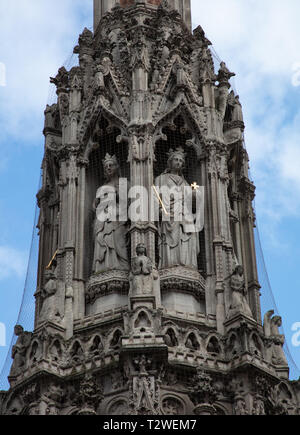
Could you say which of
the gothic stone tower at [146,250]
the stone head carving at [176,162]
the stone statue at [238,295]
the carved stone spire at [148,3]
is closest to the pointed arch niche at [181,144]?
the gothic stone tower at [146,250]

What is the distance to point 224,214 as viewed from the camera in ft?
125

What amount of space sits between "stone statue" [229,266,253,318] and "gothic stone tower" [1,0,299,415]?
0.05 meters

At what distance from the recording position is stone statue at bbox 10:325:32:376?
3528 cm

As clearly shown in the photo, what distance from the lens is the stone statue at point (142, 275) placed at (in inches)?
1372

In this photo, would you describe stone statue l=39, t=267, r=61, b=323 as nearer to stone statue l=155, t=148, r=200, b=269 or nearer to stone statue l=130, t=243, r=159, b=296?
stone statue l=130, t=243, r=159, b=296

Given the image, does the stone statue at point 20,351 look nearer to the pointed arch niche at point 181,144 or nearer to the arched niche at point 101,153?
the arched niche at point 101,153

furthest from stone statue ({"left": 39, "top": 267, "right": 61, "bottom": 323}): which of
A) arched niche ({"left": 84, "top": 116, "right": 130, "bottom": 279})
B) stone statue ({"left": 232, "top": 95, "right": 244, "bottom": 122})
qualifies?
stone statue ({"left": 232, "top": 95, "right": 244, "bottom": 122})

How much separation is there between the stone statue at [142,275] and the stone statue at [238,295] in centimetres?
205

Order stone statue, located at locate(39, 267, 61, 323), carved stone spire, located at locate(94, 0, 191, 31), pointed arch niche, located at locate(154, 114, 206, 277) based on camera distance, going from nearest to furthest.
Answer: stone statue, located at locate(39, 267, 61, 323), pointed arch niche, located at locate(154, 114, 206, 277), carved stone spire, located at locate(94, 0, 191, 31)

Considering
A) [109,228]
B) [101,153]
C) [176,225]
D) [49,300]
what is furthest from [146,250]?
[101,153]

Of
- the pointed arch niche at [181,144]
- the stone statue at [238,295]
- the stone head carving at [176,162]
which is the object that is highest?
the pointed arch niche at [181,144]

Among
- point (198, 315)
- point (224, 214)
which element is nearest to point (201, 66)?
point (224, 214)

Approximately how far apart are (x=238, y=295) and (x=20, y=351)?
592cm
